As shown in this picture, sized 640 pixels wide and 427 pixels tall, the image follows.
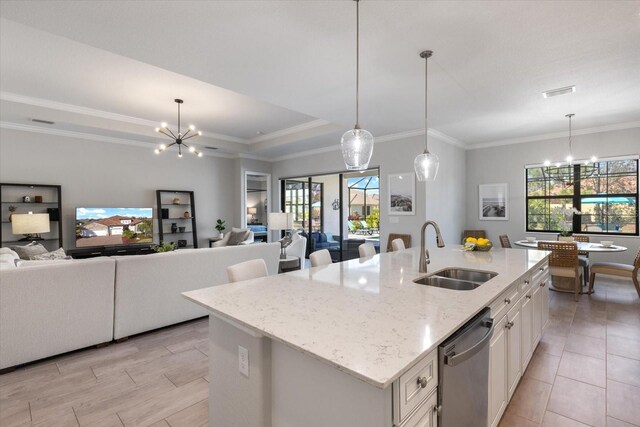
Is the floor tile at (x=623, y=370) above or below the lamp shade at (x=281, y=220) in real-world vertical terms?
below

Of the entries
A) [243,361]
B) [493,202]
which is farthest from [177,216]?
[493,202]

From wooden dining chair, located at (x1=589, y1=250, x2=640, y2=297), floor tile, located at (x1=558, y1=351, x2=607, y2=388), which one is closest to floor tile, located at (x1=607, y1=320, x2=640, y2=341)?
floor tile, located at (x1=558, y1=351, x2=607, y2=388)

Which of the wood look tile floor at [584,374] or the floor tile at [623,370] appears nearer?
the wood look tile floor at [584,374]

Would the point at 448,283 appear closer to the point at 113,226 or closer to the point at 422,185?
the point at 422,185

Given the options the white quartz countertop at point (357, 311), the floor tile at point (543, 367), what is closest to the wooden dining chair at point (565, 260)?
the floor tile at point (543, 367)

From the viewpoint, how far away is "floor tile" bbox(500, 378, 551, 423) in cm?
209

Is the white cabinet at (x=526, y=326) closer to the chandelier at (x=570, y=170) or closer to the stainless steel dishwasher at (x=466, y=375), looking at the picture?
the stainless steel dishwasher at (x=466, y=375)

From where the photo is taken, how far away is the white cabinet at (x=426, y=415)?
1076 mm

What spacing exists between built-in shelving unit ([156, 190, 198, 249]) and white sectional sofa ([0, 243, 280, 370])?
345 centimetres

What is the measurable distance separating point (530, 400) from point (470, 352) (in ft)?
4.75

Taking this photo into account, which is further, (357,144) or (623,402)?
(357,144)

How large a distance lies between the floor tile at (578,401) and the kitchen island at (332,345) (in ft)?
1.38

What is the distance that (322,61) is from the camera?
116 inches

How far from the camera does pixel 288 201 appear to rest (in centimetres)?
805
